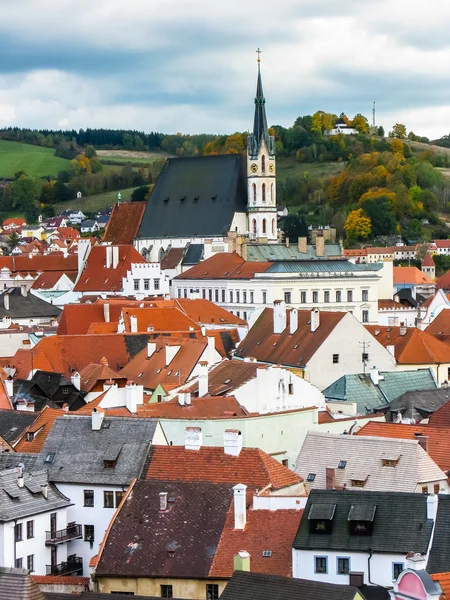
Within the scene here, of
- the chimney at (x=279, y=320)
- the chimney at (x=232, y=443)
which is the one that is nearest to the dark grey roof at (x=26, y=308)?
the chimney at (x=279, y=320)

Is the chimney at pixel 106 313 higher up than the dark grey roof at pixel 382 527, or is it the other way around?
the dark grey roof at pixel 382 527

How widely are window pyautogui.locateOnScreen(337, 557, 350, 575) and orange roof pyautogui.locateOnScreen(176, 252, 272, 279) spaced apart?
6812cm

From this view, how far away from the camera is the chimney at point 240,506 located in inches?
1348

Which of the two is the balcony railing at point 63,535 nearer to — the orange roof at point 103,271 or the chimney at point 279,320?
the chimney at point 279,320

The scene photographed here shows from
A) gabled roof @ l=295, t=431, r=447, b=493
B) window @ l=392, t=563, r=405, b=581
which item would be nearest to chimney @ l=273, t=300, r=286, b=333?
gabled roof @ l=295, t=431, r=447, b=493

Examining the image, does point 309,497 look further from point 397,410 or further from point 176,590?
point 397,410

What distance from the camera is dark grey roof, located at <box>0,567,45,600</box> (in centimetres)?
2780

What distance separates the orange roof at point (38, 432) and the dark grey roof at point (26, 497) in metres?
4.82

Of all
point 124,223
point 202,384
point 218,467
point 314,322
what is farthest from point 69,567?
point 124,223

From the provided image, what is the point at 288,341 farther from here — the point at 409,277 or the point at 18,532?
the point at 409,277

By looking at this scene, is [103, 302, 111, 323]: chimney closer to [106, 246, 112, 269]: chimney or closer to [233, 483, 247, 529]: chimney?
[106, 246, 112, 269]: chimney

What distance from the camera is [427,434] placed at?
45875mm

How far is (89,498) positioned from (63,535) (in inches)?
56.6

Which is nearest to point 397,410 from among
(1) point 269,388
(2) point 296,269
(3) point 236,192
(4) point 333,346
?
(1) point 269,388
